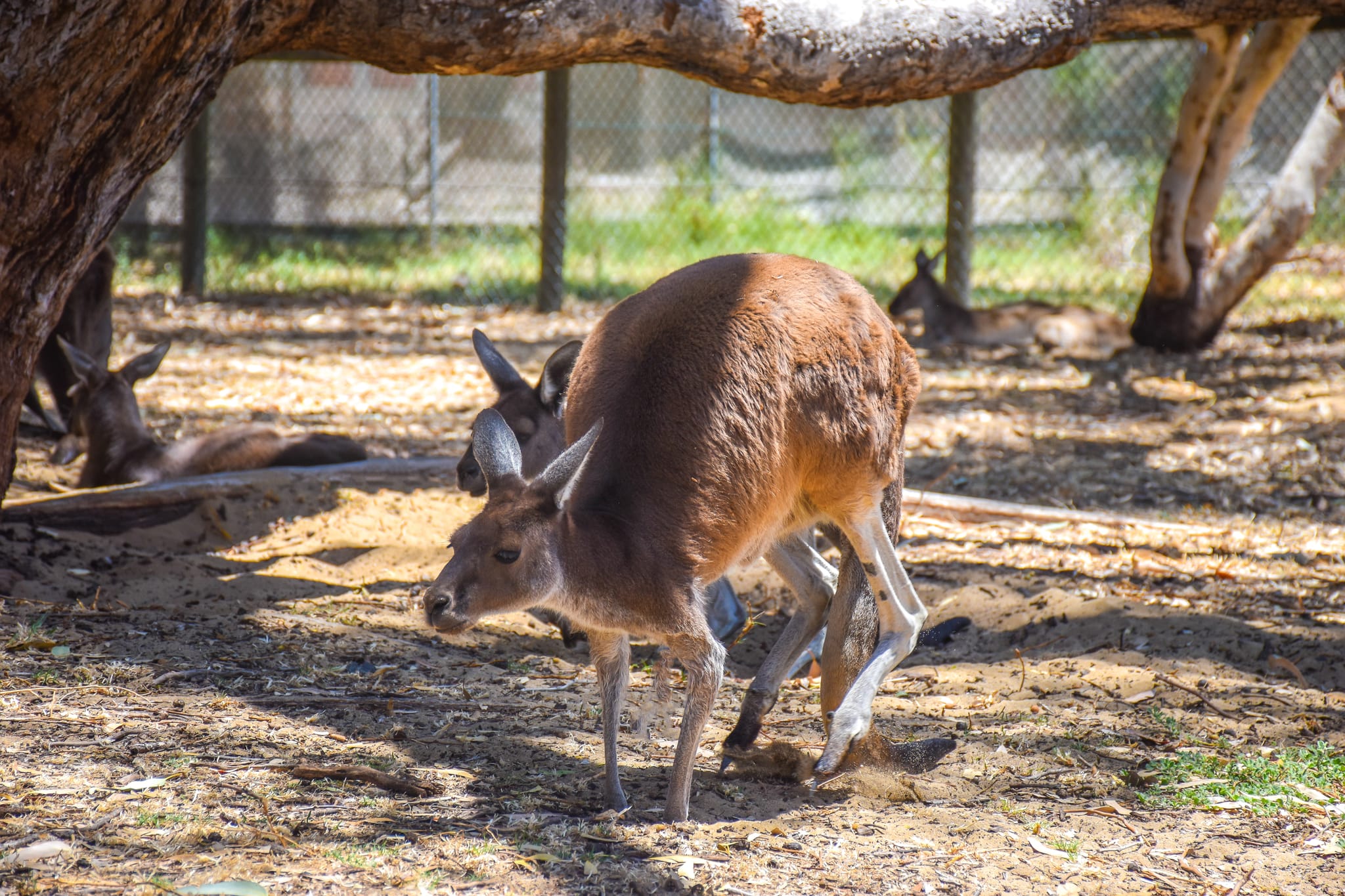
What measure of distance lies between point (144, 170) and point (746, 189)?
10.1 meters

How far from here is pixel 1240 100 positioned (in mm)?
7910

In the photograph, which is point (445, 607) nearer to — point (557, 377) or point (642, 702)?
point (642, 702)

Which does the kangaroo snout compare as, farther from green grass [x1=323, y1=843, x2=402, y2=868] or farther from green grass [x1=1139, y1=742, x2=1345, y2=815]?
green grass [x1=1139, y1=742, x2=1345, y2=815]

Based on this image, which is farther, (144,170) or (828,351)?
(144,170)

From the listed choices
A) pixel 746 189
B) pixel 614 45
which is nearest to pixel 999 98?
pixel 746 189

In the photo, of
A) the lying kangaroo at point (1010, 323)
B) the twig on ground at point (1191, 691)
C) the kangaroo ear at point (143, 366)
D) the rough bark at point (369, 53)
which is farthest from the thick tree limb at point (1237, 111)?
the kangaroo ear at point (143, 366)

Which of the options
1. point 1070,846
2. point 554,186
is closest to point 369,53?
point 1070,846

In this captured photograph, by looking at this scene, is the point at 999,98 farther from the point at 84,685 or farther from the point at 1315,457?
the point at 84,685

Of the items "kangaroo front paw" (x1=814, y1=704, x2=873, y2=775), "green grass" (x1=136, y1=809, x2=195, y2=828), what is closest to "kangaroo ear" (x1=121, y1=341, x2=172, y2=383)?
"green grass" (x1=136, y1=809, x2=195, y2=828)

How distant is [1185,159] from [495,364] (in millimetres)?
5875

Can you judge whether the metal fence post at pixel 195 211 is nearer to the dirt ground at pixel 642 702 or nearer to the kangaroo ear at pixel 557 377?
the dirt ground at pixel 642 702

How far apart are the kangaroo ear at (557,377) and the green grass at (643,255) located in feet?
23.9

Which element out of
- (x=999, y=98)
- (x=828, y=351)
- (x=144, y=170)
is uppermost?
(x=999, y=98)

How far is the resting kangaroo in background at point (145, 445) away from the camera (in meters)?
5.98
